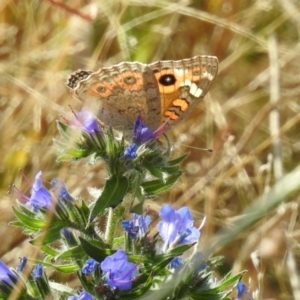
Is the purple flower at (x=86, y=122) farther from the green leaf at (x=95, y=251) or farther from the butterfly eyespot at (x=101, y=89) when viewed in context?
the green leaf at (x=95, y=251)

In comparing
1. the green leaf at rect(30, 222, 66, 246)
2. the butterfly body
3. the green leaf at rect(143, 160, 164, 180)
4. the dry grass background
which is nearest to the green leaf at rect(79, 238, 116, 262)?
the green leaf at rect(30, 222, 66, 246)

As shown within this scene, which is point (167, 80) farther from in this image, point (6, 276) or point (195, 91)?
point (6, 276)

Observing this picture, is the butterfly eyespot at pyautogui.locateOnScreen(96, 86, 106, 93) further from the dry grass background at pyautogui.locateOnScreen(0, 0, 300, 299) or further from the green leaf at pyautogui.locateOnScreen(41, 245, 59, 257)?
the dry grass background at pyautogui.locateOnScreen(0, 0, 300, 299)

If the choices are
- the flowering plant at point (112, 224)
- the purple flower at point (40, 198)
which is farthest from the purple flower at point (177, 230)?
the purple flower at point (40, 198)

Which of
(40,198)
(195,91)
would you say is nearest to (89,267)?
(40,198)

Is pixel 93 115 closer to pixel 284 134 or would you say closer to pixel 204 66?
pixel 204 66

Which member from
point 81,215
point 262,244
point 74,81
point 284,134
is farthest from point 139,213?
point 284,134
